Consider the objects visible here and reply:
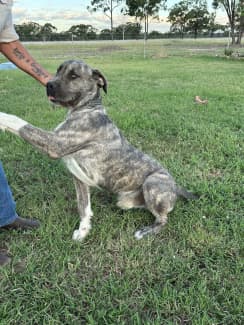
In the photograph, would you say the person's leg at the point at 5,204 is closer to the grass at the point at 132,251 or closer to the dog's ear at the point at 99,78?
the grass at the point at 132,251

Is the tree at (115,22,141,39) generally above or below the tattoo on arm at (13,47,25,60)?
below

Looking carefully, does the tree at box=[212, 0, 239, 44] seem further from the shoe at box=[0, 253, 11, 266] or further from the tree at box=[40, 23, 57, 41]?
the shoe at box=[0, 253, 11, 266]

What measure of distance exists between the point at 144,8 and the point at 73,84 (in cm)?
4424

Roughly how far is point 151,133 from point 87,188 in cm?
250

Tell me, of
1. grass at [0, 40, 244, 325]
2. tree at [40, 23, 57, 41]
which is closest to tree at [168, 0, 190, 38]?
tree at [40, 23, 57, 41]

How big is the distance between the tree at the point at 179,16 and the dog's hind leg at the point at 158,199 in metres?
54.0

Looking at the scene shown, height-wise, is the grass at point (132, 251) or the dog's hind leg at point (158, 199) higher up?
the dog's hind leg at point (158, 199)

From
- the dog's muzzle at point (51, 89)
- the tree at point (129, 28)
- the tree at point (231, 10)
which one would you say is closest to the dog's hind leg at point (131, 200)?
the dog's muzzle at point (51, 89)

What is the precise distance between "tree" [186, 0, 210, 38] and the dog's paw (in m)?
54.0

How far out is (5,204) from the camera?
113 inches

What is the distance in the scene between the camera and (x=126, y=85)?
9.88 m

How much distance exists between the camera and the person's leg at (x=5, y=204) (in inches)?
111

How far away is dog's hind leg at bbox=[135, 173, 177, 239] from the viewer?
303 centimetres

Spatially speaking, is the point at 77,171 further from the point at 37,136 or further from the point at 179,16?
the point at 179,16
